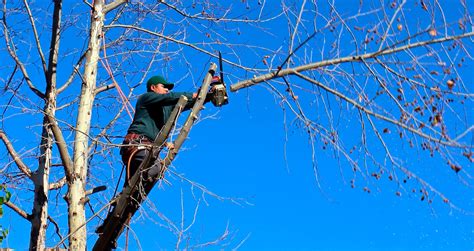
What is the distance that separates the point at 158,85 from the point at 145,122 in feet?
1.85

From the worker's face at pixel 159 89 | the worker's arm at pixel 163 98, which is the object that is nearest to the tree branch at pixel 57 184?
the worker's face at pixel 159 89

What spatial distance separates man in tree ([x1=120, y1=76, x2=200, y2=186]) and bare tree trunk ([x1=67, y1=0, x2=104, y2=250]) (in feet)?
1.52

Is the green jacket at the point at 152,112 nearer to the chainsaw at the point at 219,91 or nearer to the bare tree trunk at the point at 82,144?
the chainsaw at the point at 219,91

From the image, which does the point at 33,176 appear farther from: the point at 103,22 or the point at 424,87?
the point at 424,87

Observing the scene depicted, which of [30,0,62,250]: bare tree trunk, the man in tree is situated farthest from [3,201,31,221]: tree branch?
the man in tree

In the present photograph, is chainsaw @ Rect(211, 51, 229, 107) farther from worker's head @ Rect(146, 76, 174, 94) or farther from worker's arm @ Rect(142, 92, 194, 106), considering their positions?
worker's head @ Rect(146, 76, 174, 94)

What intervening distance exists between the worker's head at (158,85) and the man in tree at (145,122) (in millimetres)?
221

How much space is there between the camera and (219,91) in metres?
6.00

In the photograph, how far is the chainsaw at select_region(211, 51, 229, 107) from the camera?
6.01 meters

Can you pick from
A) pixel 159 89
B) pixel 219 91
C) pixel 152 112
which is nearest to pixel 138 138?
pixel 152 112

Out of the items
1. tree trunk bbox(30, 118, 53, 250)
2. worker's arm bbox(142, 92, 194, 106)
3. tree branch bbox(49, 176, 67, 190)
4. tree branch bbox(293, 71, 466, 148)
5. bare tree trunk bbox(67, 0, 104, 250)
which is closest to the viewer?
tree branch bbox(293, 71, 466, 148)

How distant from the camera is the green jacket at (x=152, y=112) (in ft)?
20.6

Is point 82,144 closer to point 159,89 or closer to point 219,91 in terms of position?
point 159,89

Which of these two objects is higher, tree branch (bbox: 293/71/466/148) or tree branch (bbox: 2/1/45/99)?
tree branch (bbox: 2/1/45/99)
